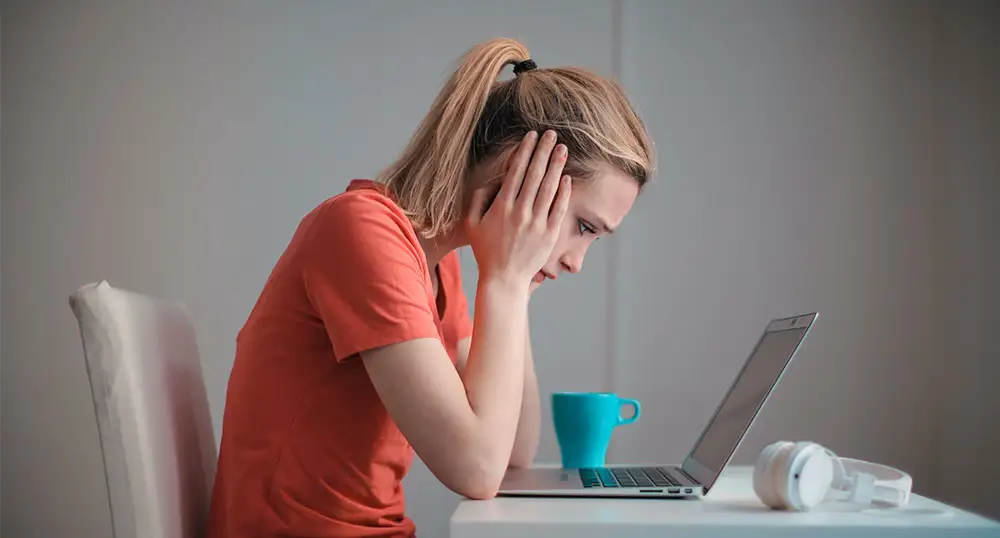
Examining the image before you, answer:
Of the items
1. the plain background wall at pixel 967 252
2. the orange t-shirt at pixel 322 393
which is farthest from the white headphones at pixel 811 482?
the plain background wall at pixel 967 252

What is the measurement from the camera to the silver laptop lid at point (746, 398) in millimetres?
1011

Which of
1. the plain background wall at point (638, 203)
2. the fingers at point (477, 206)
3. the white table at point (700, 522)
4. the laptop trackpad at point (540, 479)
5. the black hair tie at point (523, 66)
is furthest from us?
the plain background wall at point (638, 203)

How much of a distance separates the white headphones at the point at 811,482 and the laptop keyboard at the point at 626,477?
128 millimetres

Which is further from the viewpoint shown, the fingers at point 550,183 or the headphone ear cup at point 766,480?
the fingers at point 550,183

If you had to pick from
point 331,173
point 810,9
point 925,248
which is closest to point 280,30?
point 331,173

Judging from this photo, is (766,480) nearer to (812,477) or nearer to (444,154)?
(812,477)

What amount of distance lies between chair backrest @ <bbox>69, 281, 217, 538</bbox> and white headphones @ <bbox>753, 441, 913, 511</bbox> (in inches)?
22.6

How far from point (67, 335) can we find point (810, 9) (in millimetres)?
1931

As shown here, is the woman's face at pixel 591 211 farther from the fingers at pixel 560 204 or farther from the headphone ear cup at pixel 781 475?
the headphone ear cup at pixel 781 475

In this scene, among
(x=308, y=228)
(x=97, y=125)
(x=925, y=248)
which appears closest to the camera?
(x=308, y=228)

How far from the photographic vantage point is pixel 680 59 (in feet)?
7.41

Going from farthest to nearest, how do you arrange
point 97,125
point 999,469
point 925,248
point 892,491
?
1. point 97,125
2. point 925,248
3. point 999,469
4. point 892,491

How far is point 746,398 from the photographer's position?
3.68ft

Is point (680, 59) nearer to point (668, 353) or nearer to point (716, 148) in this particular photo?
point (716, 148)
